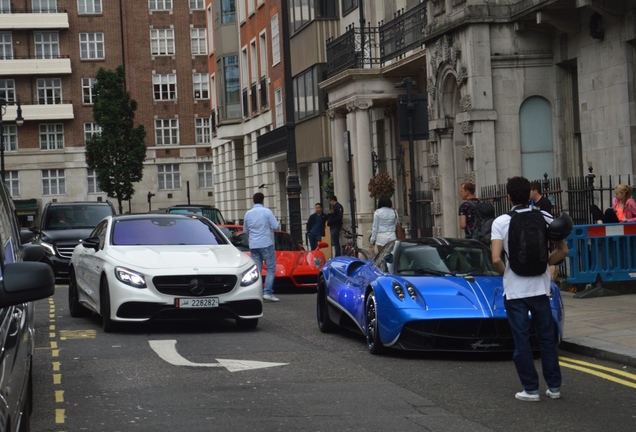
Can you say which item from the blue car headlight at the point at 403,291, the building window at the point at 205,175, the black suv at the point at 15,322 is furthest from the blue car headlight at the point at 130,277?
the building window at the point at 205,175

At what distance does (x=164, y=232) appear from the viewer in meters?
15.9

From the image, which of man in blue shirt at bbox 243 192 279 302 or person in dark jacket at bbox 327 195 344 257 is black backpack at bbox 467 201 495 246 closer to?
man in blue shirt at bbox 243 192 279 302

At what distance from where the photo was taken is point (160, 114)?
83.8 m

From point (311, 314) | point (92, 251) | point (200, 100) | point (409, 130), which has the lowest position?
point (311, 314)

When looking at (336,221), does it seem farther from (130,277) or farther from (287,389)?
(287,389)

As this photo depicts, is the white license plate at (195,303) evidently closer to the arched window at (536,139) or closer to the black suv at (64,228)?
the arched window at (536,139)

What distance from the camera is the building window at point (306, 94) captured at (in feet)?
130

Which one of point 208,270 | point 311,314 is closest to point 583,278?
point 311,314

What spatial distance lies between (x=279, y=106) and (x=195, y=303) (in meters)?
34.4

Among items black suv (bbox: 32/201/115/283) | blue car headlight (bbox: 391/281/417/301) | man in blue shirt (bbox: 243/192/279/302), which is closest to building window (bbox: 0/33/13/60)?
black suv (bbox: 32/201/115/283)

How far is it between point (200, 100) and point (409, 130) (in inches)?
2574

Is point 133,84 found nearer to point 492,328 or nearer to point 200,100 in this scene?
point 200,100

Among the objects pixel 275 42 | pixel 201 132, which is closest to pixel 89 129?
pixel 201 132

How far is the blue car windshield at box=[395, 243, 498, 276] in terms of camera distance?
504 inches
